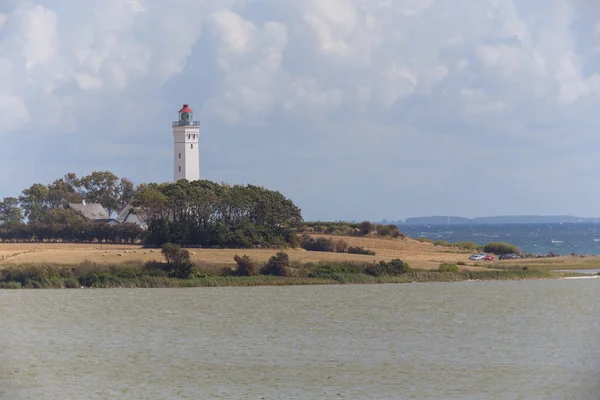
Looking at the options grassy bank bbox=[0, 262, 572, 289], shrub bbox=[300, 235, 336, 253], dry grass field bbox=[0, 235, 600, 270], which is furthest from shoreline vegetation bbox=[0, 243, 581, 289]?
shrub bbox=[300, 235, 336, 253]

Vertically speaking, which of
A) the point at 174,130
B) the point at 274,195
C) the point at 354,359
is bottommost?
the point at 354,359

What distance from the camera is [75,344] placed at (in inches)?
1426

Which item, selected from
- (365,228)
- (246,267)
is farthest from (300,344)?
(365,228)

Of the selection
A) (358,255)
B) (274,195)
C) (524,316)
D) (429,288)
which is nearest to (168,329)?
(524,316)

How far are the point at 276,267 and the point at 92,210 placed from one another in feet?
170

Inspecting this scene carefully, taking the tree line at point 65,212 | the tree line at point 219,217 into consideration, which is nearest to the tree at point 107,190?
the tree line at point 65,212

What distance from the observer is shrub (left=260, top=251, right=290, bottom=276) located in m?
62.2

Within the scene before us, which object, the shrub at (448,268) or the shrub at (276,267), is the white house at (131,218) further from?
the shrub at (448,268)

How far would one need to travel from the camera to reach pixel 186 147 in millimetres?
95312

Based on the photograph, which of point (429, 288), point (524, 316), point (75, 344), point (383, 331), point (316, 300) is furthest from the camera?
point (429, 288)

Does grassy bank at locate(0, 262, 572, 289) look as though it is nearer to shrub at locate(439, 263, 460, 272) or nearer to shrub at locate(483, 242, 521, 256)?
shrub at locate(439, 263, 460, 272)

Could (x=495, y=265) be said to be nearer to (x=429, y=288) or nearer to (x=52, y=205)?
(x=429, y=288)

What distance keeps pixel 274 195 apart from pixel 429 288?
2707 centimetres

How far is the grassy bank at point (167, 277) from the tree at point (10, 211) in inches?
2098
